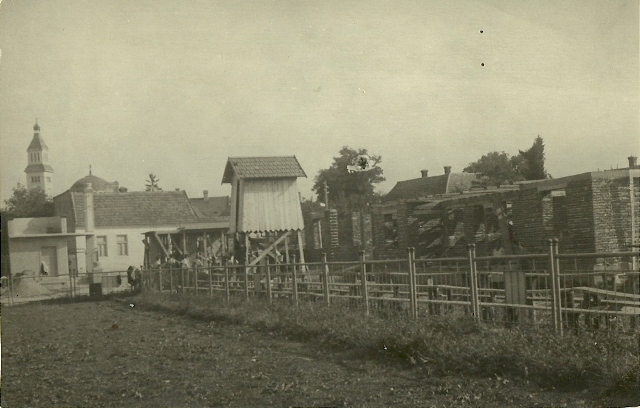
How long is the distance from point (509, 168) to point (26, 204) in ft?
50.4

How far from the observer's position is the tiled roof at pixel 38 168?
850cm

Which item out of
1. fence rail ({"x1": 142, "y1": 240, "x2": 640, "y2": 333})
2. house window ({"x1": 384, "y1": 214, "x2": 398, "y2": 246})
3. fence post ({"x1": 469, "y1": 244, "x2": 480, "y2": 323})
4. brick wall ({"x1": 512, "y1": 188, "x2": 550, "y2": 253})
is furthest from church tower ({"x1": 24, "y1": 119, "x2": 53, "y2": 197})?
house window ({"x1": 384, "y1": 214, "x2": 398, "y2": 246})

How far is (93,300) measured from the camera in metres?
24.8

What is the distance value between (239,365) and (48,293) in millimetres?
13350

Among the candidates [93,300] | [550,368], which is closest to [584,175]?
[550,368]


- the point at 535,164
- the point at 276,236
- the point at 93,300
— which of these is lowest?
the point at 93,300

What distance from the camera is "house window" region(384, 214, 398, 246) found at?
25.0 metres

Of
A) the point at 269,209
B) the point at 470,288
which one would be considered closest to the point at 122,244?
the point at 269,209

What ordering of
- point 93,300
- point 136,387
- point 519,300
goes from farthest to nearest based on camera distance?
point 93,300 → point 519,300 → point 136,387

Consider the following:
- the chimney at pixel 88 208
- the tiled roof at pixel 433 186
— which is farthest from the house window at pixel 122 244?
the tiled roof at pixel 433 186

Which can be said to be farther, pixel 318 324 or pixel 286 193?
pixel 286 193

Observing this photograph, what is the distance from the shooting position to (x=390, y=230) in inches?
1009

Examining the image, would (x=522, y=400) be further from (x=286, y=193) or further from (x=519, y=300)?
(x=286, y=193)

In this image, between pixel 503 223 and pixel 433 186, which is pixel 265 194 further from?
pixel 433 186
